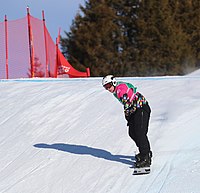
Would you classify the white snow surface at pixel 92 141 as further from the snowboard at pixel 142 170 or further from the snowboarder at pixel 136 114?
the snowboarder at pixel 136 114

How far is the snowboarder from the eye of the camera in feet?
20.3

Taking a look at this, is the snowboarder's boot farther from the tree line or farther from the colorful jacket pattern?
the tree line

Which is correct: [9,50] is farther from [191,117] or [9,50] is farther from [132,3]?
[132,3]

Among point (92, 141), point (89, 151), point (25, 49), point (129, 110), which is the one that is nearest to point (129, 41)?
point (25, 49)

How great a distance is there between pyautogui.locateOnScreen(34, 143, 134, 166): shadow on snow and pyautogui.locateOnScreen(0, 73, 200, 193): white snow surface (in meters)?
0.01

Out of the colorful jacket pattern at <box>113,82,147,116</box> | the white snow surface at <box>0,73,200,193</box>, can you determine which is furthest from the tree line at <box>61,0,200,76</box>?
the colorful jacket pattern at <box>113,82,147,116</box>

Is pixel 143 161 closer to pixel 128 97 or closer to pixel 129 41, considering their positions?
pixel 128 97

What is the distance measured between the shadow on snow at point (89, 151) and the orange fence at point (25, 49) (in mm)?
8797

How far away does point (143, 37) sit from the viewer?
28469mm

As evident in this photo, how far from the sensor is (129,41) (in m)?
29.2

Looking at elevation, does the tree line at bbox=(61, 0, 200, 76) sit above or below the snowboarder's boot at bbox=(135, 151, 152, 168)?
above

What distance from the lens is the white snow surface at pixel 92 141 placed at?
6.09 meters

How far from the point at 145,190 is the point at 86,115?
3955mm

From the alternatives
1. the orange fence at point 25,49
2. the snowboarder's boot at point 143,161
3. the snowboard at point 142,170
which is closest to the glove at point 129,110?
the snowboarder's boot at point 143,161
